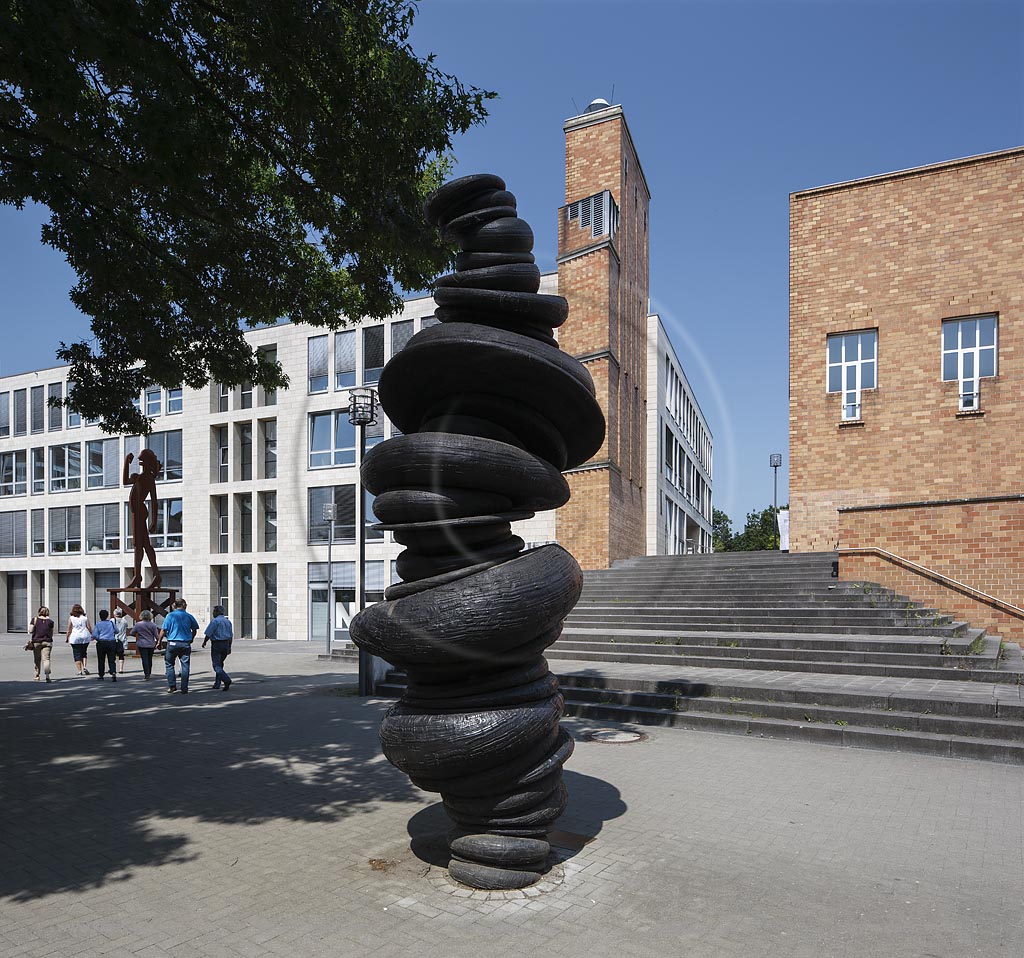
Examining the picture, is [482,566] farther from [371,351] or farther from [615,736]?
[371,351]

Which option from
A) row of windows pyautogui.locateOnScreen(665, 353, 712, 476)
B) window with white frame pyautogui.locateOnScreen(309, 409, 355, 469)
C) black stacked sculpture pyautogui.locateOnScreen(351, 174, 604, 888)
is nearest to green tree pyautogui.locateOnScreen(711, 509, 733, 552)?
row of windows pyautogui.locateOnScreen(665, 353, 712, 476)

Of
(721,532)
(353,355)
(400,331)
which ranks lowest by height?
(721,532)

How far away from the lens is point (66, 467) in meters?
38.6

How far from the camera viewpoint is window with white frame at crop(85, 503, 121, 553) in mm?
36812

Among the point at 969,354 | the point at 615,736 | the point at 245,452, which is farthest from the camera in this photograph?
the point at 245,452

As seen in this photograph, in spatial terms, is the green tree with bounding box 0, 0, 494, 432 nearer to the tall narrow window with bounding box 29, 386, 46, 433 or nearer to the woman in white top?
the woman in white top

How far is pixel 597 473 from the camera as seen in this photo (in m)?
22.9

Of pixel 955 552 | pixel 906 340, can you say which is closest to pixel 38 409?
pixel 906 340

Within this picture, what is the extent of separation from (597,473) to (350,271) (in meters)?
13.6

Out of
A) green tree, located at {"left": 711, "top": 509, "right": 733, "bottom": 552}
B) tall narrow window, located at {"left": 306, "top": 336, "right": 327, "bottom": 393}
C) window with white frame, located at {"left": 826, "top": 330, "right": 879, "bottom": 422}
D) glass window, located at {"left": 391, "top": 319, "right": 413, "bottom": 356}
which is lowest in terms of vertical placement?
green tree, located at {"left": 711, "top": 509, "right": 733, "bottom": 552}

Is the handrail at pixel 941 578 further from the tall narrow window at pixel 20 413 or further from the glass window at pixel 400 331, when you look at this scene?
the tall narrow window at pixel 20 413

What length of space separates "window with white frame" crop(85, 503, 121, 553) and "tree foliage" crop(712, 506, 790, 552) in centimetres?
4232

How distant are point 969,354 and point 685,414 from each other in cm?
2585

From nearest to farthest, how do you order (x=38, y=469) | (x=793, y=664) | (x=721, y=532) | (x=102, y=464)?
(x=793, y=664)
(x=102, y=464)
(x=38, y=469)
(x=721, y=532)
